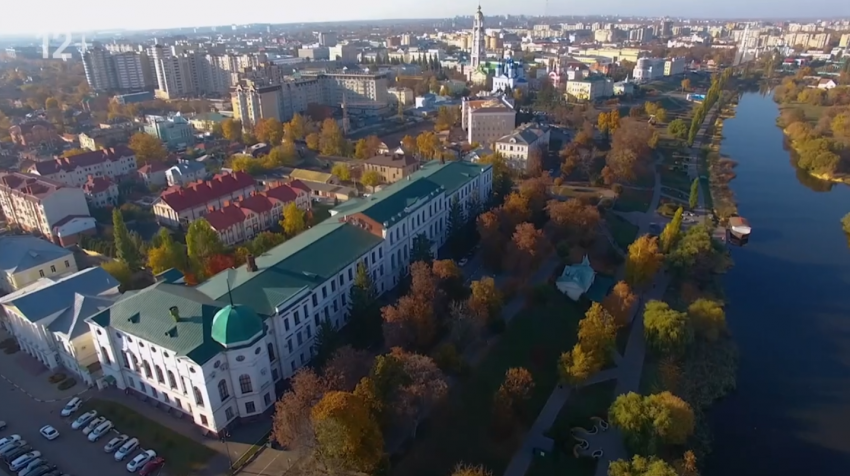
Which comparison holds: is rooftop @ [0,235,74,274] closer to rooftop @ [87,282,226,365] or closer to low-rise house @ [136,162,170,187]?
rooftop @ [87,282,226,365]

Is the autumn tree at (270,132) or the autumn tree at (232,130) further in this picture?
the autumn tree at (232,130)

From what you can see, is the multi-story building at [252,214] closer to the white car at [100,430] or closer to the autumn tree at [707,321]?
the white car at [100,430]

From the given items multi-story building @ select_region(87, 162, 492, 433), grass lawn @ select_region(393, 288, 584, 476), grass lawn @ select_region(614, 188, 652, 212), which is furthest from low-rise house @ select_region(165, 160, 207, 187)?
grass lawn @ select_region(614, 188, 652, 212)

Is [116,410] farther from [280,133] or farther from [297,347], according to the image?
[280,133]

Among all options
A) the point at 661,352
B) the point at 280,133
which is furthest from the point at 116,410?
the point at 280,133

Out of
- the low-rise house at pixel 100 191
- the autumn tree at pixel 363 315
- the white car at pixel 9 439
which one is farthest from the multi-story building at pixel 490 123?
the white car at pixel 9 439
